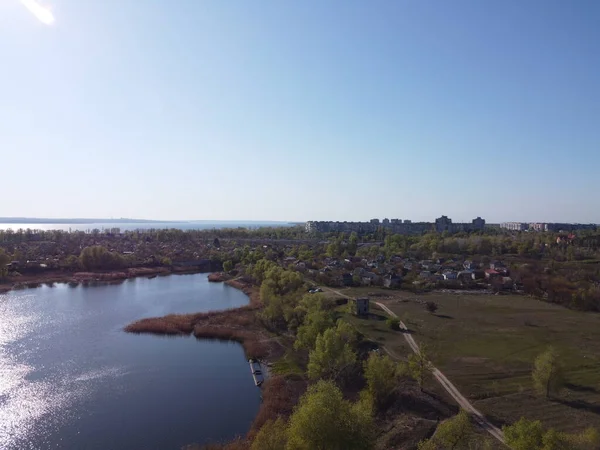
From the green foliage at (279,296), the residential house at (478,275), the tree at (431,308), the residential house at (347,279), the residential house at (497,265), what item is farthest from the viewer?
the residential house at (497,265)

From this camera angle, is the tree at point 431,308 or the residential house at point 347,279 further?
the residential house at point 347,279

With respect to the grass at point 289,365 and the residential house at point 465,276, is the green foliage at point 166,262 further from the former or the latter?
the grass at point 289,365

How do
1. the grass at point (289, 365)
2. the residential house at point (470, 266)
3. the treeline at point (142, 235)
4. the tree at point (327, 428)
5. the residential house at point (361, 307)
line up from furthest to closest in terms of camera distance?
the treeline at point (142, 235) → the residential house at point (470, 266) → the residential house at point (361, 307) → the grass at point (289, 365) → the tree at point (327, 428)

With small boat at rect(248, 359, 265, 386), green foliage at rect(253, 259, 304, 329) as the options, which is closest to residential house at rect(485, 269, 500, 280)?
green foliage at rect(253, 259, 304, 329)

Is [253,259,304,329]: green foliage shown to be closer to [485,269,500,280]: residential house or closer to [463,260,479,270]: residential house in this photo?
[485,269,500,280]: residential house

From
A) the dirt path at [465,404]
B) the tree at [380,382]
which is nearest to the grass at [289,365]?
the dirt path at [465,404]

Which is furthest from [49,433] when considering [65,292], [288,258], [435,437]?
[288,258]
